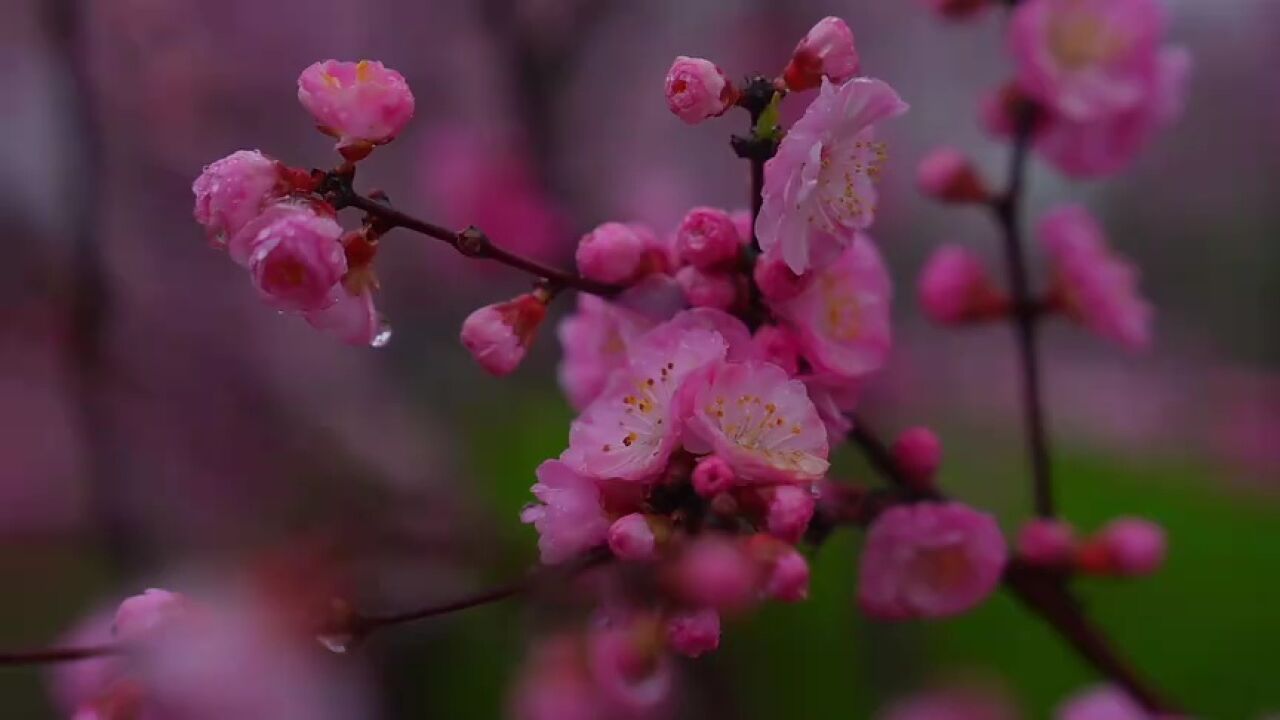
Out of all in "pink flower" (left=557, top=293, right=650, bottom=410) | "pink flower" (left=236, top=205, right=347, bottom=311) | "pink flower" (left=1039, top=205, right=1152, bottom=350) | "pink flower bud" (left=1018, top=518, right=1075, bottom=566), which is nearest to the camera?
"pink flower" (left=236, top=205, right=347, bottom=311)

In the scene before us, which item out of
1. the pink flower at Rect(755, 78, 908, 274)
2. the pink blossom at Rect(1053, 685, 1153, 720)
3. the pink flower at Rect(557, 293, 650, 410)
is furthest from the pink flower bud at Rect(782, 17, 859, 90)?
the pink blossom at Rect(1053, 685, 1153, 720)

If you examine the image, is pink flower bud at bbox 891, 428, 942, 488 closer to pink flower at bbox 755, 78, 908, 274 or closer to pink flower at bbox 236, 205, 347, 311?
pink flower at bbox 755, 78, 908, 274

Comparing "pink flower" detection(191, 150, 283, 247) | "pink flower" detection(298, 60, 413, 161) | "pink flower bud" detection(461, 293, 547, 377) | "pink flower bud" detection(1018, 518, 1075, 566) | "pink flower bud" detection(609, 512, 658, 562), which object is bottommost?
"pink flower bud" detection(1018, 518, 1075, 566)

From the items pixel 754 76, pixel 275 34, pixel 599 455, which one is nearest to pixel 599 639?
pixel 599 455

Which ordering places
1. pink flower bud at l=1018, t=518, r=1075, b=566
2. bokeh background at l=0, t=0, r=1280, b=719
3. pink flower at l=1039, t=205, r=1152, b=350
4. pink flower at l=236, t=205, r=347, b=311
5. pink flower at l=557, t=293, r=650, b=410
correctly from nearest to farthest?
pink flower at l=236, t=205, r=347, b=311, pink flower at l=557, t=293, r=650, b=410, pink flower bud at l=1018, t=518, r=1075, b=566, pink flower at l=1039, t=205, r=1152, b=350, bokeh background at l=0, t=0, r=1280, b=719

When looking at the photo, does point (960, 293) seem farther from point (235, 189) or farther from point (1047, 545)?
point (235, 189)

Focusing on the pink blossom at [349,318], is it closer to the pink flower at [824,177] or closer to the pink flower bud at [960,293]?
the pink flower at [824,177]
